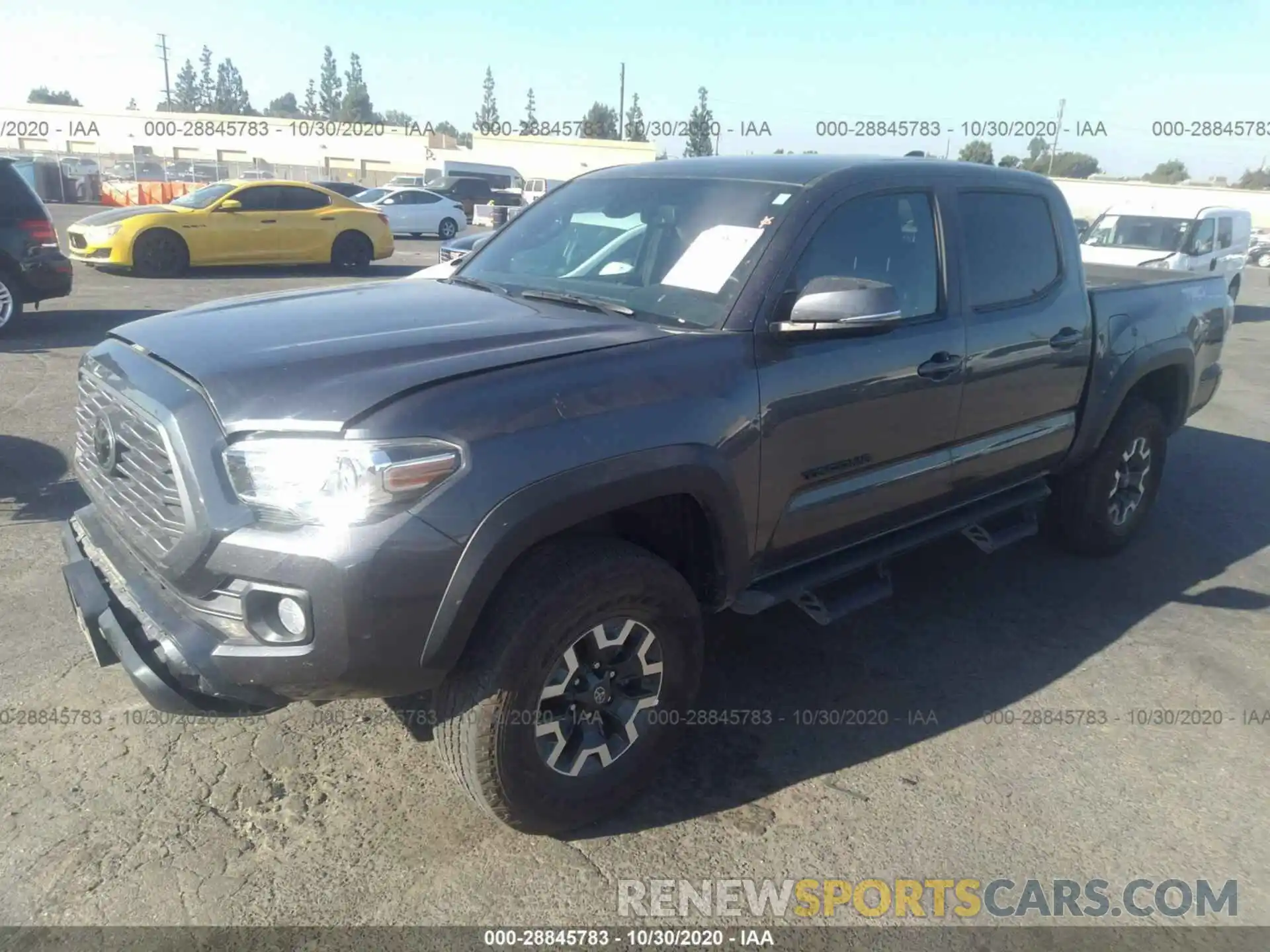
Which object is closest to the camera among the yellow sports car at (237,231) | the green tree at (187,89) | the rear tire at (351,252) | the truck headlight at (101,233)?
the truck headlight at (101,233)

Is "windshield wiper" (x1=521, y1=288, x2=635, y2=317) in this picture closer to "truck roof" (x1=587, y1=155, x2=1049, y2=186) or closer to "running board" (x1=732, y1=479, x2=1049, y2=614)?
"truck roof" (x1=587, y1=155, x2=1049, y2=186)

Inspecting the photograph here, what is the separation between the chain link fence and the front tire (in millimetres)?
21528

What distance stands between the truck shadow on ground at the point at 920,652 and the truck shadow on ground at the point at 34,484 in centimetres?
355

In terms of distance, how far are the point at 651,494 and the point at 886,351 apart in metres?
1.28

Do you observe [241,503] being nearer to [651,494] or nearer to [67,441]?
[651,494]

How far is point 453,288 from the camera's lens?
3906mm

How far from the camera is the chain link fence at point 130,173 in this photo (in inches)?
1282

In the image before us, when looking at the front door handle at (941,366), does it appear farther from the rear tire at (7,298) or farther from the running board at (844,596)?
the rear tire at (7,298)

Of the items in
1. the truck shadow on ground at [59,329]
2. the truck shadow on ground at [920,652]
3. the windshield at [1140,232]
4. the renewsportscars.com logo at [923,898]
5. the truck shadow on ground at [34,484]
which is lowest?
the renewsportscars.com logo at [923,898]

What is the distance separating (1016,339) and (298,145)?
64.1m

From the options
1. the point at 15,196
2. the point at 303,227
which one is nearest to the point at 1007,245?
the point at 15,196

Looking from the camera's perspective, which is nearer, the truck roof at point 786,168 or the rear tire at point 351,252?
the truck roof at point 786,168

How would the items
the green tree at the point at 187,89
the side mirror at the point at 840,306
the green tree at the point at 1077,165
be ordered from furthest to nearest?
the green tree at the point at 187,89, the green tree at the point at 1077,165, the side mirror at the point at 840,306

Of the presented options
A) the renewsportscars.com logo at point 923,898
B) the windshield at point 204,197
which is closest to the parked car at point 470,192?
the windshield at point 204,197
